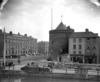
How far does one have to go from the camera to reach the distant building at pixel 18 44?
26.9m

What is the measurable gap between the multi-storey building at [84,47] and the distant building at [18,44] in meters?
9.88

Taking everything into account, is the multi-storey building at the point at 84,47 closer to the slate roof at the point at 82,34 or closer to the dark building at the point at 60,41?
the slate roof at the point at 82,34

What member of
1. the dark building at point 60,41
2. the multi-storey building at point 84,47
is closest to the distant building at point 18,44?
the dark building at point 60,41

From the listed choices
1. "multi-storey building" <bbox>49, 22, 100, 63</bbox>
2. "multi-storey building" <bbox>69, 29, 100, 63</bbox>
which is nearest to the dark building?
"multi-storey building" <bbox>49, 22, 100, 63</bbox>

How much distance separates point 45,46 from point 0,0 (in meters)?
40.9

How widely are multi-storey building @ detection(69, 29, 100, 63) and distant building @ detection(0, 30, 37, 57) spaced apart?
988 centimetres

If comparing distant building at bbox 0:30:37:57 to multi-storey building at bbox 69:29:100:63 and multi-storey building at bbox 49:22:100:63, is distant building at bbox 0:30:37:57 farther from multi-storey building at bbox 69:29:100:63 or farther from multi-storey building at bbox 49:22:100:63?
multi-storey building at bbox 69:29:100:63

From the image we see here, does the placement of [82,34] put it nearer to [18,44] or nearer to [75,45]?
[75,45]

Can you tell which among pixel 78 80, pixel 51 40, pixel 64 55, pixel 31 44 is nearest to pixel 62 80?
pixel 78 80

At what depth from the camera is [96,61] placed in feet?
64.4

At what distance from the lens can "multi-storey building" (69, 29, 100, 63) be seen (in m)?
19.9

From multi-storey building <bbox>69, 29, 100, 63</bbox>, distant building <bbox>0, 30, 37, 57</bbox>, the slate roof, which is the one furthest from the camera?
distant building <bbox>0, 30, 37, 57</bbox>

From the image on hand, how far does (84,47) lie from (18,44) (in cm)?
1390

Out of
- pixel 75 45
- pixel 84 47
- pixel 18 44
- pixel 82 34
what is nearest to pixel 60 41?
pixel 75 45
